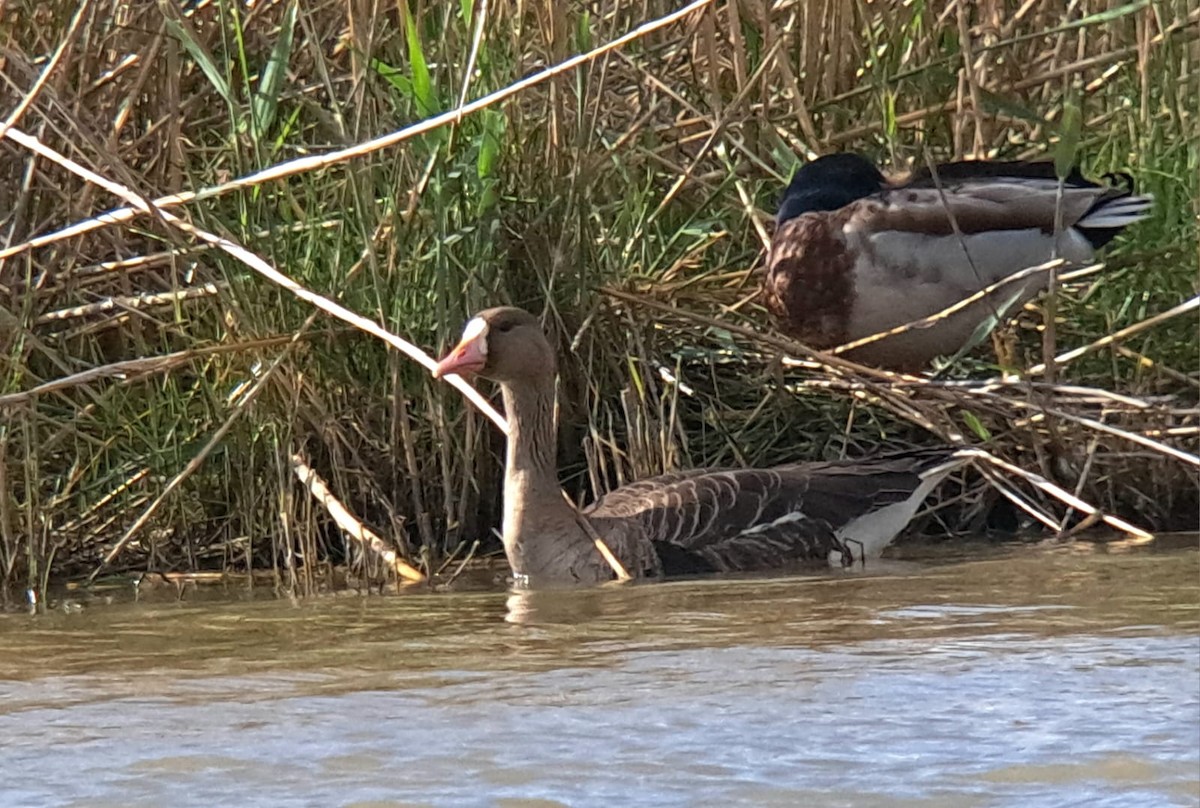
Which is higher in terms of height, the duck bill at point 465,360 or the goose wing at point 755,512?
the duck bill at point 465,360

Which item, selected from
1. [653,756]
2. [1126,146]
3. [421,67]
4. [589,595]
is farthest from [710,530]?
[653,756]

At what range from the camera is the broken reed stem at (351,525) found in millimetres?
6203

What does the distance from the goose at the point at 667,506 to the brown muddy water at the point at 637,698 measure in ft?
1.91

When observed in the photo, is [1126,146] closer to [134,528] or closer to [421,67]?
[421,67]

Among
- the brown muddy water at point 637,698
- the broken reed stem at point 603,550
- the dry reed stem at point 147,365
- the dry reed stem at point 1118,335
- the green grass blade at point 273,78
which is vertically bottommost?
the brown muddy water at point 637,698

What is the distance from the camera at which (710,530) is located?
655 centimetres

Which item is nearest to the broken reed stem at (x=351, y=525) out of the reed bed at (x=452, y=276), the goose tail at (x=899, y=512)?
the reed bed at (x=452, y=276)

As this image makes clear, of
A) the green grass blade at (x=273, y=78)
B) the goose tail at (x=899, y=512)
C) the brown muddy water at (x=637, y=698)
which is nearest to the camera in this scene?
the brown muddy water at (x=637, y=698)

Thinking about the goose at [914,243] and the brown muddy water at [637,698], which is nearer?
the brown muddy water at [637,698]

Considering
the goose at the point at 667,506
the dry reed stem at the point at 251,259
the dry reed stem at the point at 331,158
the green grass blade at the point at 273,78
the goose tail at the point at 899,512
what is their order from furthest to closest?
the goose tail at the point at 899,512 → the goose at the point at 667,506 → the green grass blade at the point at 273,78 → the dry reed stem at the point at 251,259 → the dry reed stem at the point at 331,158

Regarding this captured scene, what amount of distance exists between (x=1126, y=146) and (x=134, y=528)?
3754 millimetres

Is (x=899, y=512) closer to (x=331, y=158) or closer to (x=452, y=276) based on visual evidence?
(x=452, y=276)

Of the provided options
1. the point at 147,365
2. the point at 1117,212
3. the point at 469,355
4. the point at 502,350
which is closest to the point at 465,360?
the point at 469,355

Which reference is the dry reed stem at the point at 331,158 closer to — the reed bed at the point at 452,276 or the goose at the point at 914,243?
the reed bed at the point at 452,276
